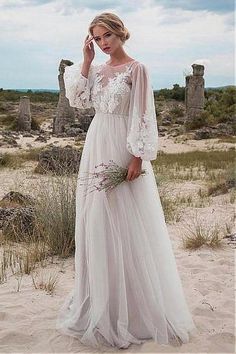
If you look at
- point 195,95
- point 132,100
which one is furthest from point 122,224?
point 195,95

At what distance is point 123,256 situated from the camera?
11.0 ft

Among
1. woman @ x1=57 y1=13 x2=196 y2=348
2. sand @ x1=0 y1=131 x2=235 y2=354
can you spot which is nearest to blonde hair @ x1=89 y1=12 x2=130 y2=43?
woman @ x1=57 y1=13 x2=196 y2=348

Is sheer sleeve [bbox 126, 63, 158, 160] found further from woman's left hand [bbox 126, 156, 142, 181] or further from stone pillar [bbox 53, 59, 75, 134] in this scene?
stone pillar [bbox 53, 59, 75, 134]

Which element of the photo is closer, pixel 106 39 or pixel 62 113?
pixel 106 39

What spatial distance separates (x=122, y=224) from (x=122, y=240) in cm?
10

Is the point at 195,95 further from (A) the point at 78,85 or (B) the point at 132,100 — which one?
(B) the point at 132,100

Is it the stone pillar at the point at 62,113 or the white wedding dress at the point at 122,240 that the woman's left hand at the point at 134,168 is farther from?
the stone pillar at the point at 62,113

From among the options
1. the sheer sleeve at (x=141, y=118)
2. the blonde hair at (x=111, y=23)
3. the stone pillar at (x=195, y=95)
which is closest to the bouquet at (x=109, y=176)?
the sheer sleeve at (x=141, y=118)

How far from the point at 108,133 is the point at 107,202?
1.44ft

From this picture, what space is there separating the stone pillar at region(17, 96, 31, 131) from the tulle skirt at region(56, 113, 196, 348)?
2503 cm

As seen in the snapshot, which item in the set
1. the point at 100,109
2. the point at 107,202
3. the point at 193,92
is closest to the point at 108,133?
the point at 100,109

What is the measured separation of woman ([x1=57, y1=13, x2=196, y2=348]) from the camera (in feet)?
10.7

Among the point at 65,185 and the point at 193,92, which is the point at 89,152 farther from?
the point at 193,92

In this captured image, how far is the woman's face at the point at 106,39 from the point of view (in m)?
3.24
